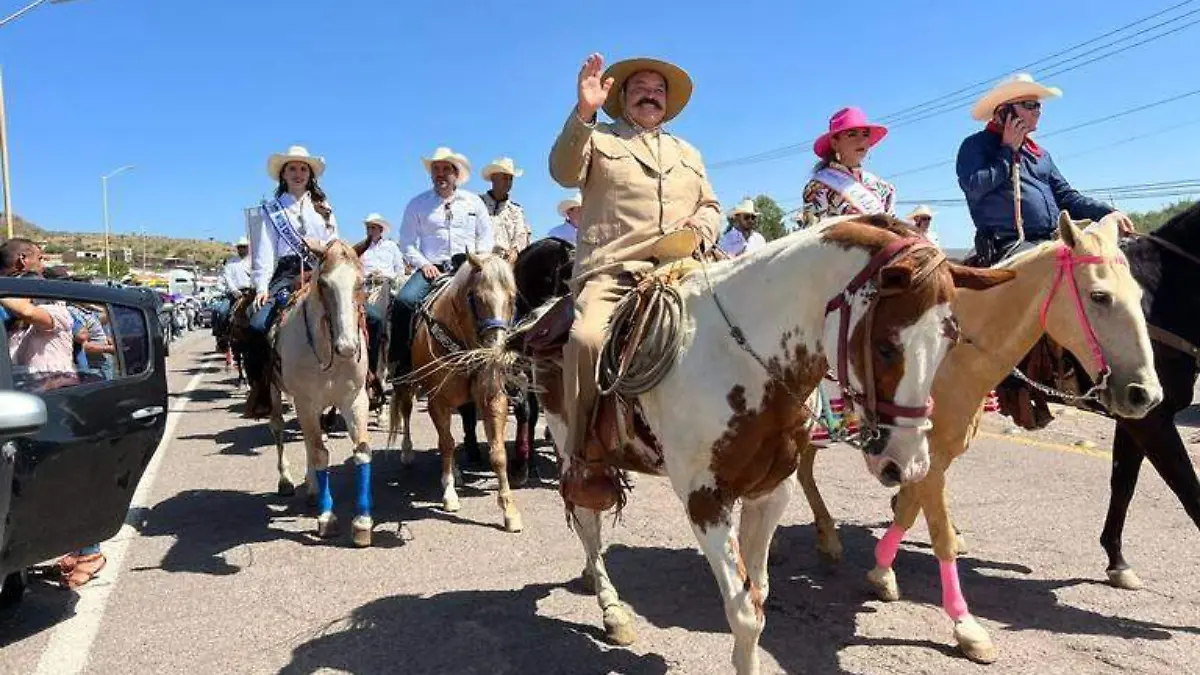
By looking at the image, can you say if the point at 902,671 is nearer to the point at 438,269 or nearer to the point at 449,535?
the point at 449,535

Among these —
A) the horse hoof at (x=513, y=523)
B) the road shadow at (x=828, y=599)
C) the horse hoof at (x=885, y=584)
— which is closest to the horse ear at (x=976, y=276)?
the road shadow at (x=828, y=599)

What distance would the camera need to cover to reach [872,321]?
8.68ft

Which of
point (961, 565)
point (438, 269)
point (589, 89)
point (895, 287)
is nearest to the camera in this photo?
point (895, 287)

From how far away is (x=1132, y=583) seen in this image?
4.47 m

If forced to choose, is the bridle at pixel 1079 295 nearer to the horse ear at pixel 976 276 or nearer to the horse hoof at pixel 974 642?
the horse ear at pixel 976 276

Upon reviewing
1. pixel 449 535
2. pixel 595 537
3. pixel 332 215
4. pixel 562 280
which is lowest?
pixel 449 535

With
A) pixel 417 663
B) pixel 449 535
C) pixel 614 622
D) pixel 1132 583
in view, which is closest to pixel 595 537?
pixel 614 622

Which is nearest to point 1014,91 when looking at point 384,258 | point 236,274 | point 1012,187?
point 1012,187

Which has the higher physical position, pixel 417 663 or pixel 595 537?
pixel 595 537

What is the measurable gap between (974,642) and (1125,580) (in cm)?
146

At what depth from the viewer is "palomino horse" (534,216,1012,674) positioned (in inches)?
103

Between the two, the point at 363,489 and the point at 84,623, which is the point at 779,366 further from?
the point at 84,623

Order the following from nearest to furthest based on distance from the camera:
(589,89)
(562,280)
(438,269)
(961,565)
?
(589,89)
(961,565)
(562,280)
(438,269)

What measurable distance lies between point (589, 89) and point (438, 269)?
4.88 m
